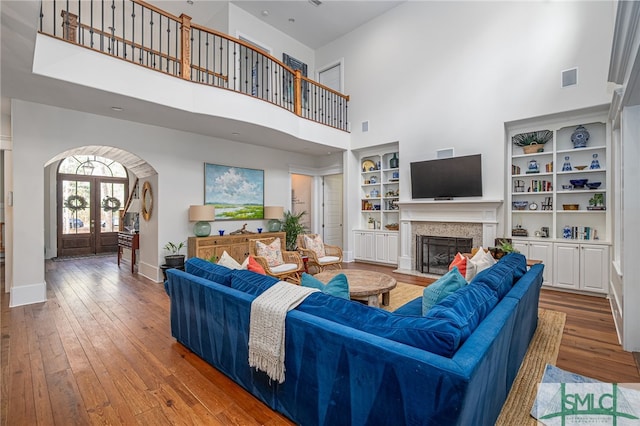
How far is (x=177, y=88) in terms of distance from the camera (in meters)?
4.34

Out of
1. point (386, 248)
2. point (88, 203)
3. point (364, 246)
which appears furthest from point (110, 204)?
point (386, 248)

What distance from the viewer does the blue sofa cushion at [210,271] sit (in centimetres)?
239

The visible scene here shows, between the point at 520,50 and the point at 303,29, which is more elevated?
the point at 303,29

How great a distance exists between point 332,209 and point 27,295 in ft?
20.6

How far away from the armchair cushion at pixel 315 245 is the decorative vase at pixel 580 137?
4.32 meters

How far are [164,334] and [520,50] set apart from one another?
6469 millimetres

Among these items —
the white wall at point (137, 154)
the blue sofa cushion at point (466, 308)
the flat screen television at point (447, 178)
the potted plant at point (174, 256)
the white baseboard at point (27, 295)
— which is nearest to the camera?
the blue sofa cushion at point (466, 308)

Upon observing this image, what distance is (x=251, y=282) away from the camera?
213cm

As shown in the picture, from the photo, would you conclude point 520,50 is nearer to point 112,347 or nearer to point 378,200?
point 378,200

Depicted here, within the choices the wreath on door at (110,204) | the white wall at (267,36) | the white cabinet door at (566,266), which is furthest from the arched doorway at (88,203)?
the white cabinet door at (566,266)

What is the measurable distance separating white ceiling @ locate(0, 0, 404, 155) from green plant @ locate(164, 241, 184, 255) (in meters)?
2.10

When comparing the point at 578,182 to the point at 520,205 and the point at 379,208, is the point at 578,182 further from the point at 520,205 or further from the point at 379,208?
the point at 379,208

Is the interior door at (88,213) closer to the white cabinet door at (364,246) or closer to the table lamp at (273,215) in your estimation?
the table lamp at (273,215)

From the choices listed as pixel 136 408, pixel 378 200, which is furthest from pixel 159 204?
pixel 378 200
